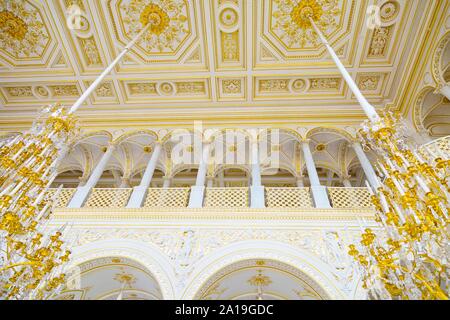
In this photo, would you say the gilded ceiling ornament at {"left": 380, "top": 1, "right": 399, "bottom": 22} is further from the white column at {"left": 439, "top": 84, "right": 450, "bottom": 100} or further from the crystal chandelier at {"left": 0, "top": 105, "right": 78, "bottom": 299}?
the crystal chandelier at {"left": 0, "top": 105, "right": 78, "bottom": 299}

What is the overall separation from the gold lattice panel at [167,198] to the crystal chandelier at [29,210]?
7.53ft

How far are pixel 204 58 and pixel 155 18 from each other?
1541mm

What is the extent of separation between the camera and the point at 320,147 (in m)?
8.52

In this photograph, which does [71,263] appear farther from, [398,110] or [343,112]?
[398,110]

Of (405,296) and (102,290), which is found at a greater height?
(102,290)

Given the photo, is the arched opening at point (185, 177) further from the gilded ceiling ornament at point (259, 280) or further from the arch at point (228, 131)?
the gilded ceiling ornament at point (259, 280)

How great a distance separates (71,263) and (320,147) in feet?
23.0

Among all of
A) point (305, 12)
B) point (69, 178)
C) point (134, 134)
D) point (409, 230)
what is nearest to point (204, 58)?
point (305, 12)

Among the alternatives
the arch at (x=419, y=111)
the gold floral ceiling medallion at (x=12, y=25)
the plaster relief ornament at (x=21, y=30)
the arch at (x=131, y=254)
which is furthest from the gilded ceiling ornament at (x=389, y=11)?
the gold floral ceiling medallion at (x=12, y=25)

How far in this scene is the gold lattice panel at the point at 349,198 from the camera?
5.73 meters

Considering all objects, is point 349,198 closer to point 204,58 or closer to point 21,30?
point 204,58

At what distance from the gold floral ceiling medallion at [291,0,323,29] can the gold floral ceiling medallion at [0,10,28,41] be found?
22.6ft

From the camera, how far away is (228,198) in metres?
5.93
